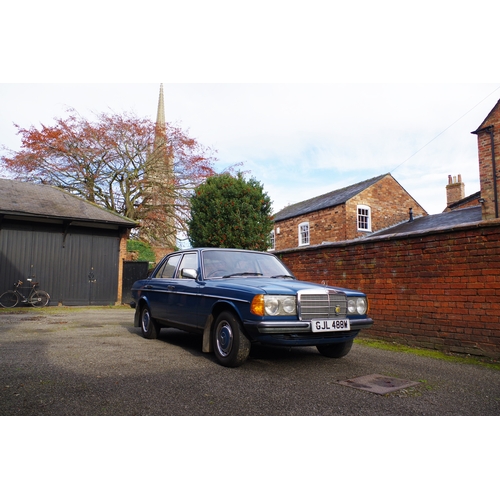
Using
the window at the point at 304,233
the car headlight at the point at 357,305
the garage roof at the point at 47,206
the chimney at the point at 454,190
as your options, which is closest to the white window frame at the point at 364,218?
the window at the point at 304,233

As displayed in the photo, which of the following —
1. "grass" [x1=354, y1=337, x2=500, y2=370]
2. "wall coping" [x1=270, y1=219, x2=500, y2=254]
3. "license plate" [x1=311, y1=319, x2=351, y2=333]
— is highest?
"wall coping" [x1=270, y1=219, x2=500, y2=254]

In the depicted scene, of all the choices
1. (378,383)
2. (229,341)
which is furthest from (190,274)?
(378,383)

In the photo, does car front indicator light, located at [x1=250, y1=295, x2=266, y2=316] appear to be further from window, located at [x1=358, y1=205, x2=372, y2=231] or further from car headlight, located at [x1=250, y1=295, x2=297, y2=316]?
window, located at [x1=358, y1=205, x2=372, y2=231]

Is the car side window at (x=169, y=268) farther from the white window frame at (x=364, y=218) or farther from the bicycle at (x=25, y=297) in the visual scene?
the white window frame at (x=364, y=218)

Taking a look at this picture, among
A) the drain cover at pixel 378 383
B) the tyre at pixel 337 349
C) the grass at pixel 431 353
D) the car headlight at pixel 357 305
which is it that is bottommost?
the grass at pixel 431 353

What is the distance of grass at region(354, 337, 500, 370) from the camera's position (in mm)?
5359

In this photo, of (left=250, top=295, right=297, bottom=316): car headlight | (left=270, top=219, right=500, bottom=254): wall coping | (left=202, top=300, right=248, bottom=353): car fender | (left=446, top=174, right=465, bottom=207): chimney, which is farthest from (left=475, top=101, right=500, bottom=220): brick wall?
(left=202, top=300, right=248, bottom=353): car fender

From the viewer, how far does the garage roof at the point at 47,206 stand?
47.2 ft

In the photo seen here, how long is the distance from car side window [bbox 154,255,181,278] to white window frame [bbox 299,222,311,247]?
18.5m

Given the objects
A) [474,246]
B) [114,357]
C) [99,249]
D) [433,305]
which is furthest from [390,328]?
[99,249]

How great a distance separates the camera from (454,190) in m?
28.8

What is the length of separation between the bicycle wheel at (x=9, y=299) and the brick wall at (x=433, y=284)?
1147 cm

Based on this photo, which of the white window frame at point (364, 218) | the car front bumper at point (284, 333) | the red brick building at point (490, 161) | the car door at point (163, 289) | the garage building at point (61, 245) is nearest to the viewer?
the car front bumper at point (284, 333)

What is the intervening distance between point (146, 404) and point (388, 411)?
2.00m
